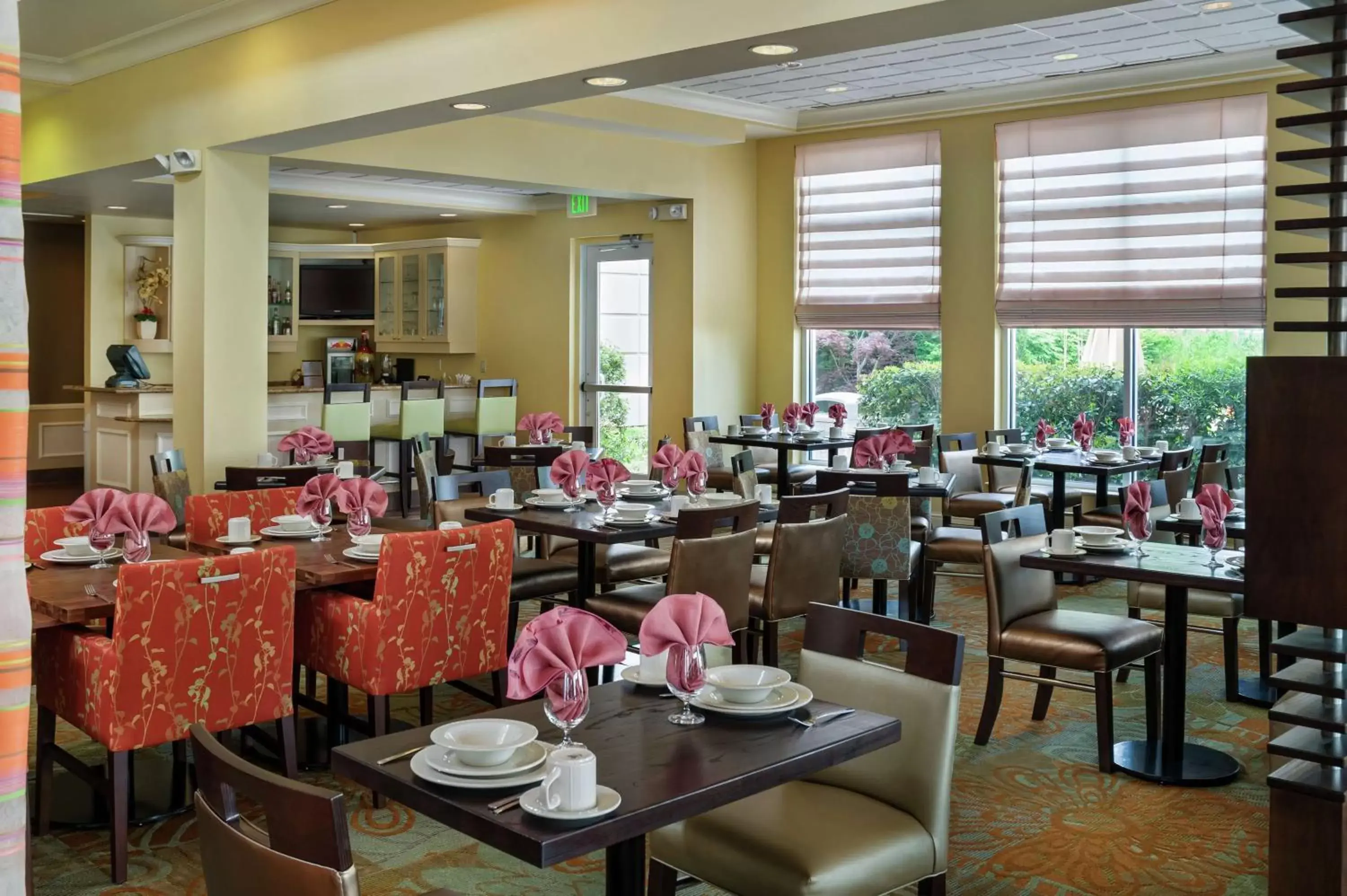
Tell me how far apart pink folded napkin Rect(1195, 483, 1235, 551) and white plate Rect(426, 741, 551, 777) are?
9.88 feet

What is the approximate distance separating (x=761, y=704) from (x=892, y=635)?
520 mm

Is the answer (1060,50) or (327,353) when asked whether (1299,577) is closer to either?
(1060,50)

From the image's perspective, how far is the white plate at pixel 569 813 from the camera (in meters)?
2.00

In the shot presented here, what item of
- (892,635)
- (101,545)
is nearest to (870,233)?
(101,545)

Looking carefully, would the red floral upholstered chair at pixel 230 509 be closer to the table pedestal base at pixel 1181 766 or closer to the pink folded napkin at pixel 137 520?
the pink folded napkin at pixel 137 520

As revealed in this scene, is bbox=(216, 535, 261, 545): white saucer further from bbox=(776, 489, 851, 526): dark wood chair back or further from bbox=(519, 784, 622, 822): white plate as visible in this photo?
bbox=(519, 784, 622, 822): white plate

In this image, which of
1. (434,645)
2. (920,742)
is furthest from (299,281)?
(920,742)

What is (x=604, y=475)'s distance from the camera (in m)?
5.36

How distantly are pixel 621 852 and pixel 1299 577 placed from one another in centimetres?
142

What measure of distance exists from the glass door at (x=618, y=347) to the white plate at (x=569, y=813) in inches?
350

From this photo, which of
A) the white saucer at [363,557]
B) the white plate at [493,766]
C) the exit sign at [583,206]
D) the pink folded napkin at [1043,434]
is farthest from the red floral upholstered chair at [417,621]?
the exit sign at [583,206]

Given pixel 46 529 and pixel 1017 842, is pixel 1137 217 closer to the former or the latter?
pixel 1017 842

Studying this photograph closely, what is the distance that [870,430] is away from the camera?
341 inches

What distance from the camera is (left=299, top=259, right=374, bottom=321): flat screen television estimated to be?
13297 mm
